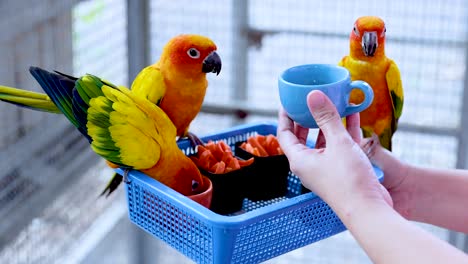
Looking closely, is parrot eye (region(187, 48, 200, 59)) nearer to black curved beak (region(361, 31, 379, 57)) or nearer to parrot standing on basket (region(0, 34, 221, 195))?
parrot standing on basket (region(0, 34, 221, 195))

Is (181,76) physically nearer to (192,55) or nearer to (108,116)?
(192,55)

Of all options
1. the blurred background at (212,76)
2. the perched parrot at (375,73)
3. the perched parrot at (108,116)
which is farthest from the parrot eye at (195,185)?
the blurred background at (212,76)

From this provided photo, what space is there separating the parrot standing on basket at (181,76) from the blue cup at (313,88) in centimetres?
14

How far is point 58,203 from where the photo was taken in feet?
4.45

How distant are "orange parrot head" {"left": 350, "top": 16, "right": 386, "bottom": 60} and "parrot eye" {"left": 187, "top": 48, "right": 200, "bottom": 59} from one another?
222 millimetres

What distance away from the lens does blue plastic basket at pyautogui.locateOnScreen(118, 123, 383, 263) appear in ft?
2.30

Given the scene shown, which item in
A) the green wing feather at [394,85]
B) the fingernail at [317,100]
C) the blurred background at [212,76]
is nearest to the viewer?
the fingernail at [317,100]

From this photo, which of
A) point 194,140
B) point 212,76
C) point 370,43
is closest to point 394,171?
point 370,43

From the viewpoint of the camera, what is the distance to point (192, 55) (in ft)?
2.86

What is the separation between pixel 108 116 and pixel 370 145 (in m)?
0.40

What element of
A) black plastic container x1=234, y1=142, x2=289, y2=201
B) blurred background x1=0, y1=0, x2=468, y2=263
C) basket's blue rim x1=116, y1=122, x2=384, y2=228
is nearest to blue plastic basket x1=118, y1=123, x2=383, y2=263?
basket's blue rim x1=116, y1=122, x2=384, y2=228

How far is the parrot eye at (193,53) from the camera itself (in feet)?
2.85

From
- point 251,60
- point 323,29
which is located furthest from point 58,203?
point 323,29

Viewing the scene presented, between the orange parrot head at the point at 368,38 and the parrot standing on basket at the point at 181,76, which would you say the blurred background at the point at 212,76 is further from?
the orange parrot head at the point at 368,38
